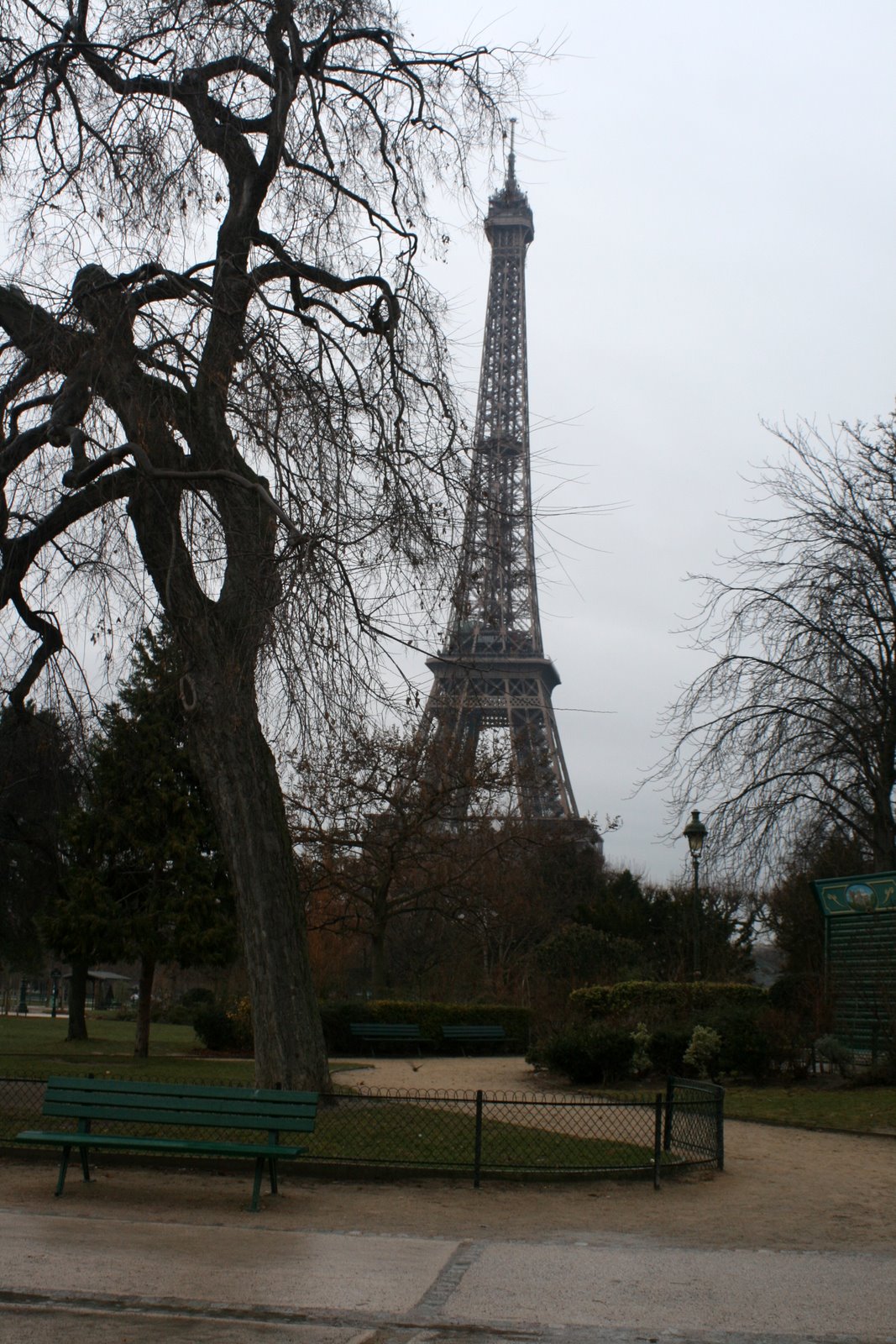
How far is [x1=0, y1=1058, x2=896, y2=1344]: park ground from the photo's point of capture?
214 inches

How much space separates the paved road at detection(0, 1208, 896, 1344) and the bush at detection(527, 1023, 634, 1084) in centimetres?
1018

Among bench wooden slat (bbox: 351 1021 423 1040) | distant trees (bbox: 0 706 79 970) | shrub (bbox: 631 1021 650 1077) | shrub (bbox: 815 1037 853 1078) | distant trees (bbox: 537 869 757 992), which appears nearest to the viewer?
distant trees (bbox: 0 706 79 970)

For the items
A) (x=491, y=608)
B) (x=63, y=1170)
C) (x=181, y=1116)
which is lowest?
(x=63, y=1170)

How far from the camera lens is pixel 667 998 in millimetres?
20422

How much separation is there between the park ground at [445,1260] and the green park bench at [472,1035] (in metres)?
15.5

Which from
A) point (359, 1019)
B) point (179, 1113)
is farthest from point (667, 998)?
point (179, 1113)

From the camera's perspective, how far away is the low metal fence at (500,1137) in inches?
366

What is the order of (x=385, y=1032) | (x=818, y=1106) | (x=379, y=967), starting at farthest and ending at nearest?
(x=379, y=967) < (x=385, y=1032) < (x=818, y=1106)

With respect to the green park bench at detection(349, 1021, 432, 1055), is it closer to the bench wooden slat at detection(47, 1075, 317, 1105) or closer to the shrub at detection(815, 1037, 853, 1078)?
the shrub at detection(815, 1037, 853, 1078)

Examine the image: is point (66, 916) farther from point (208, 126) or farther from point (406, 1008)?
point (208, 126)

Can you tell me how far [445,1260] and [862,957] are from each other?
13.0 metres

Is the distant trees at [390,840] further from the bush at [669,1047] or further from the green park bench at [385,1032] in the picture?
the bush at [669,1047]

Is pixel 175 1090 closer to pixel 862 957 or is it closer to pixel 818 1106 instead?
pixel 818 1106

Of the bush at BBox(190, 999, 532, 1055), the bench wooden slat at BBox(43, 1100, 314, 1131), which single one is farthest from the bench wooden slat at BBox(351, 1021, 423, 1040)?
the bench wooden slat at BBox(43, 1100, 314, 1131)
